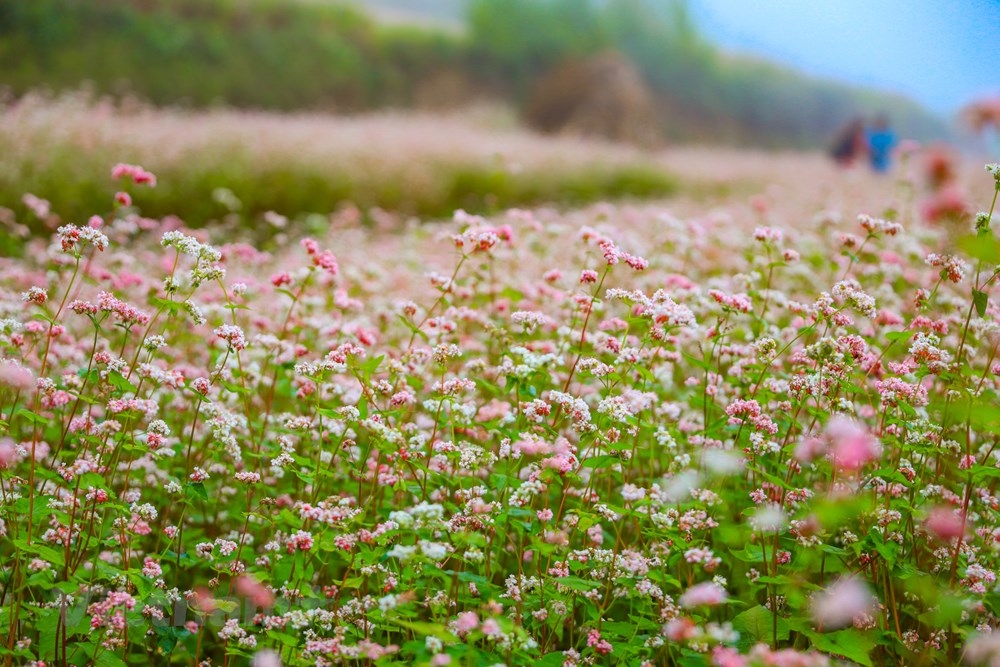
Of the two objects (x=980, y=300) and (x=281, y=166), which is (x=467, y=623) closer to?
(x=980, y=300)

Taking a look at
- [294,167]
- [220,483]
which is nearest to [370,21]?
[294,167]

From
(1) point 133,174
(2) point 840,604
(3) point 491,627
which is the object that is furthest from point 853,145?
(3) point 491,627

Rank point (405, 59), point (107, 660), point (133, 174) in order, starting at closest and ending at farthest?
point (107, 660) < point (133, 174) < point (405, 59)

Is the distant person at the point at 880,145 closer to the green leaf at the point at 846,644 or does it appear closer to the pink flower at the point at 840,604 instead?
the pink flower at the point at 840,604

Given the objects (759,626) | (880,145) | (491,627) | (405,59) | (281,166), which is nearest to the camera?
(491,627)

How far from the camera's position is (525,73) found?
29219 mm

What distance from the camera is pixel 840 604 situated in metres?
1.67

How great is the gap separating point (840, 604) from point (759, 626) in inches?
35.2

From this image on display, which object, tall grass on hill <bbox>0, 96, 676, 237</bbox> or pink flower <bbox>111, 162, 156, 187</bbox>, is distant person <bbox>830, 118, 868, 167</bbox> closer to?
tall grass on hill <bbox>0, 96, 676, 237</bbox>

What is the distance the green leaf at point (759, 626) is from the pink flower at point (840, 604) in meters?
0.10

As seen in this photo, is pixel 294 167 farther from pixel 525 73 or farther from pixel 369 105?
pixel 525 73

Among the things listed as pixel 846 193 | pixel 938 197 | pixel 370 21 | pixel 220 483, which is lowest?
pixel 220 483

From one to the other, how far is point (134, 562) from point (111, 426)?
0.55m

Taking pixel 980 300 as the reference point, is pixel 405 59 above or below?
above
